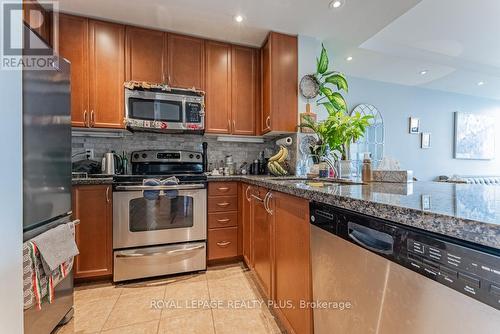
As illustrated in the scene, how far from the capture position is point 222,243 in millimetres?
2209

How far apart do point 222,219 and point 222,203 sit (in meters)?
0.16

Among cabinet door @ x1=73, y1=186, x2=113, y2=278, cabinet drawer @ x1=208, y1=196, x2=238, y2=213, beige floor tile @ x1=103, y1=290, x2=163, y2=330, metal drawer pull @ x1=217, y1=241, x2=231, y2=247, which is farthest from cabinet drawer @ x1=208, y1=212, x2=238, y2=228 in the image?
cabinet door @ x1=73, y1=186, x2=113, y2=278

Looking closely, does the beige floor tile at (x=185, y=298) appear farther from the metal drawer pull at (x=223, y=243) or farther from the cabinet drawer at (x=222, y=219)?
the cabinet drawer at (x=222, y=219)

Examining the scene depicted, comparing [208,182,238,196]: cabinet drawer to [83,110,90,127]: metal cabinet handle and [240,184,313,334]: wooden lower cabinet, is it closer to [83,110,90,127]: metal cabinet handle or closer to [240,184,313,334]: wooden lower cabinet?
[240,184,313,334]: wooden lower cabinet

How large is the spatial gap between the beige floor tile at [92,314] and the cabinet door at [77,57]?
5.14 feet

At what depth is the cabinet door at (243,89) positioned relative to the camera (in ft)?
8.30

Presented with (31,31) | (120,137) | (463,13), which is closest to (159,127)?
(120,137)

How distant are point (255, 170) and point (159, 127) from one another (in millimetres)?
1204

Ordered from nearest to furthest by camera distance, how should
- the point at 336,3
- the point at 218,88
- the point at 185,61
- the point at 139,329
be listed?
the point at 139,329 < the point at 336,3 < the point at 185,61 < the point at 218,88

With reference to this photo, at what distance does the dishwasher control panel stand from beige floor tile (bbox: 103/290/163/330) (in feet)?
4.98

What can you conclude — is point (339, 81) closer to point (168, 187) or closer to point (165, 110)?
point (165, 110)

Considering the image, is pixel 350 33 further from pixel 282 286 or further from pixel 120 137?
pixel 120 137

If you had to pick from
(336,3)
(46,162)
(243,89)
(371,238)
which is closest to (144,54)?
(243,89)

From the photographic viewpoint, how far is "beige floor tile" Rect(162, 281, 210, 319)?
1547mm
